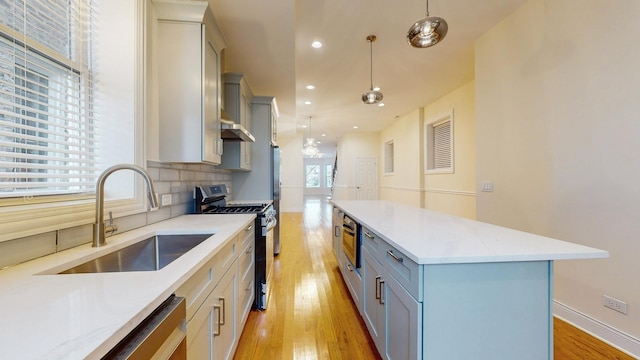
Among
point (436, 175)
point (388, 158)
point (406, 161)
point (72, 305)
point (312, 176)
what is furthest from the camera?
point (312, 176)

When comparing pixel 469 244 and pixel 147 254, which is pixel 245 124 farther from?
pixel 469 244

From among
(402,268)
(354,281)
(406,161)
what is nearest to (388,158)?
(406,161)

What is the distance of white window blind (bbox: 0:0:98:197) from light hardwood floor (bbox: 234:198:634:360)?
1560mm

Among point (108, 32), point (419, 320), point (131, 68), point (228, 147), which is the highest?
point (108, 32)

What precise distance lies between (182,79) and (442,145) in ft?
17.5

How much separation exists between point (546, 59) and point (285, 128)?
573 cm

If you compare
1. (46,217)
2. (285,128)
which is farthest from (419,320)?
(285,128)

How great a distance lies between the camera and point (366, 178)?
924cm

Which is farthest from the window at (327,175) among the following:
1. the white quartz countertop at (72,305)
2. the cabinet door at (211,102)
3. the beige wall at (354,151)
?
the white quartz countertop at (72,305)

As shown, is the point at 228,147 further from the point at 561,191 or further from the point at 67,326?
the point at 561,191

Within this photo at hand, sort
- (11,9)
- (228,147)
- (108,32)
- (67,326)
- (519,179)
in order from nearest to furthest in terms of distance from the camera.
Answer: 1. (67,326)
2. (11,9)
3. (108,32)
4. (519,179)
5. (228,147)

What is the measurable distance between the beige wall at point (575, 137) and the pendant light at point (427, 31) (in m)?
1.15

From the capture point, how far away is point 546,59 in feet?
7.62

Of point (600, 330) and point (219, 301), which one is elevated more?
A: point (219, 301)
